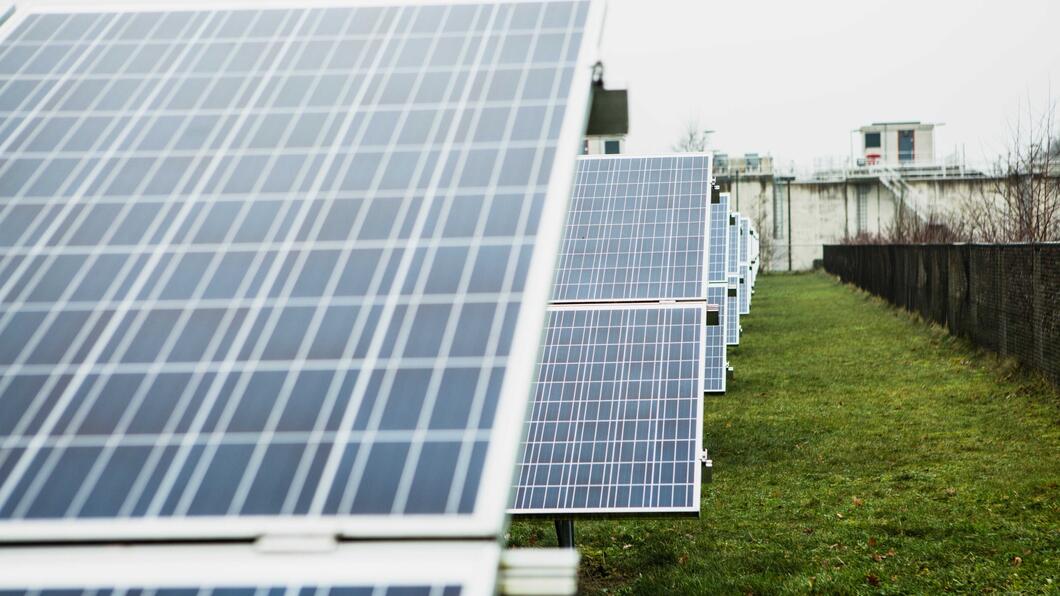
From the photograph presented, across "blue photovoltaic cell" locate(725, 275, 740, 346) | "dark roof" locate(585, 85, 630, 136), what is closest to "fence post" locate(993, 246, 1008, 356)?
"blue photovoltaic cell" locate(725, 275, 740, 346)

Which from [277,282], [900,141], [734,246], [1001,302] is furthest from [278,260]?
[900,141]

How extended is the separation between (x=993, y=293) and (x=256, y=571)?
19195mm

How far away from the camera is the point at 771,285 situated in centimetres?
5528

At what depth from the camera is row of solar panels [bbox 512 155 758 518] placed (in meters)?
7.09

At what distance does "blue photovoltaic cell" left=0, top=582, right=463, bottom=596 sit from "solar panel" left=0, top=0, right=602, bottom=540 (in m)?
0.15

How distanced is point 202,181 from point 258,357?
→ 2.97ft

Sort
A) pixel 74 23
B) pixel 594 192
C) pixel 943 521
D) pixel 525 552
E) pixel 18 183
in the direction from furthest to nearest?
pixel 594 192
pixel 943 521
pixel 74 23
pixel 18 183
pixel 525 552

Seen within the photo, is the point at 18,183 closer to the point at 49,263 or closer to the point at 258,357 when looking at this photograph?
the point at 49,263

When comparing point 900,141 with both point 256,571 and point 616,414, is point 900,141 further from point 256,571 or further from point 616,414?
point 256,571

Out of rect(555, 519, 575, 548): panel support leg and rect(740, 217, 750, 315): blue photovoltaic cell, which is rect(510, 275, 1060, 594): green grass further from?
rect(740, 217, 750, 315): blue photovoltaic cell

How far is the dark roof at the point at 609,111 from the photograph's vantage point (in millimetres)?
4246

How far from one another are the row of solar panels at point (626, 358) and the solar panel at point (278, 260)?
11.8 ft

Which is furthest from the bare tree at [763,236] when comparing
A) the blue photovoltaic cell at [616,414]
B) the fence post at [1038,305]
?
the blue photovoltaic cell at [616,414]

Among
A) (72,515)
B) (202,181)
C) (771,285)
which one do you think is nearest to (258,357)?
(72,515)
